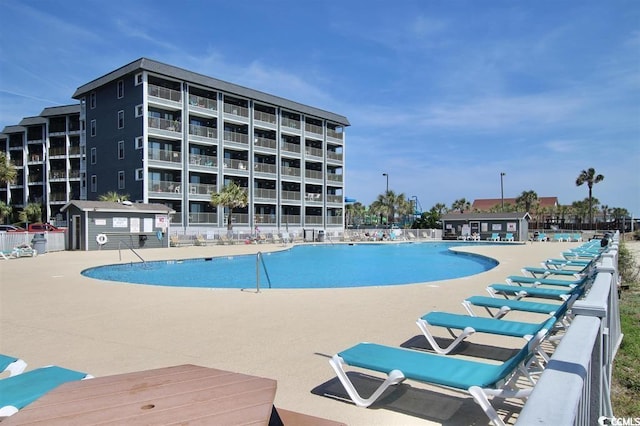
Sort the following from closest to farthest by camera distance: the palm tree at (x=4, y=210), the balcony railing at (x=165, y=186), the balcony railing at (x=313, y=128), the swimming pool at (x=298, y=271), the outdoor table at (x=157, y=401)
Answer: the outdoor table at (x=157, y=401) < the swimming pool at (x=298, y=271) < the balcony railing at (x=165, y=186) < the palm tree at (x=4, y=210) < the balcony railing at (x=313, y=128)

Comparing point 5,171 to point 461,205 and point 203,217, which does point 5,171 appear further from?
point 461,205

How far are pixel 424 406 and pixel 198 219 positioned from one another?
34.0m

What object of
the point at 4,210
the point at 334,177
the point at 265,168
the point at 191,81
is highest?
the point at 191,81

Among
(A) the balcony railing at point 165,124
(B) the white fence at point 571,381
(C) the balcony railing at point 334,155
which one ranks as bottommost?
(B) the white fence at point 571,381

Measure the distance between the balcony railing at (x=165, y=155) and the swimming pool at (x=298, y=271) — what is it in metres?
13.4

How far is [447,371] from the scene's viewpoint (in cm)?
373

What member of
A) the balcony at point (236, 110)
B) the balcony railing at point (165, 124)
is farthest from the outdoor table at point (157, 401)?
the balcony at point (236, 110)

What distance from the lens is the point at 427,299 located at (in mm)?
9375

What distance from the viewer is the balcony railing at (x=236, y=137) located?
127ft

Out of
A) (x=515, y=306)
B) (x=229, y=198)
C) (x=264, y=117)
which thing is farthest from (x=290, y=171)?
(x=515, y=306)

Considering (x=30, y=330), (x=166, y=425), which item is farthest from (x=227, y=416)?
(x=30, y=330)

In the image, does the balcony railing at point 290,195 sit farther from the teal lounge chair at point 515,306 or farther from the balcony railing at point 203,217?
the teal lounge chair at point 515,306

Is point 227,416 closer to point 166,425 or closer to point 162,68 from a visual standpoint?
point 166,425

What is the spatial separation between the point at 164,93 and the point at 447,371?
116 ft
